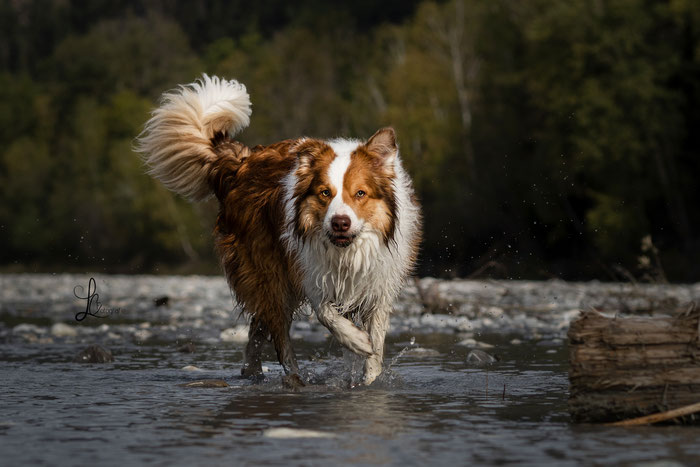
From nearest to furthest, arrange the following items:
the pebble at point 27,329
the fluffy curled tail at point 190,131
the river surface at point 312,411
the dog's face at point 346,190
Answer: the river surface at point 312,411
the dog's face at point 346,190
the fluffy curled tail at point 190,131
the pebble at point 27,329

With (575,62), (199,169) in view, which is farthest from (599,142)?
(199,169)

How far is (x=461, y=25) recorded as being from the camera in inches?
1527

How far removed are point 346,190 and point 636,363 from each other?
221 cm

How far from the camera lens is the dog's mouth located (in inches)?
242

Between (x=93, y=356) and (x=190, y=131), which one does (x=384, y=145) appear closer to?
(x=190, y=131)

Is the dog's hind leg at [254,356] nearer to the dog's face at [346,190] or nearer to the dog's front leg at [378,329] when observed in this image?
the dog's front leg at [378,329]

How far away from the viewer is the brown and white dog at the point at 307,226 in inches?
248

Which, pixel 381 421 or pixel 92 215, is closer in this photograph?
pixel 381 421

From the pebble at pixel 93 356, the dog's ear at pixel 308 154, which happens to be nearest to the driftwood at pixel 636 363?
the dog's ear at pixel 308 154

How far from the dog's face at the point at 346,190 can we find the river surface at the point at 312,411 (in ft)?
3.46

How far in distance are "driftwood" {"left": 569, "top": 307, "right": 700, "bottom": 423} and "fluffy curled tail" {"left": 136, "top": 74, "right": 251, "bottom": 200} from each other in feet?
13.8

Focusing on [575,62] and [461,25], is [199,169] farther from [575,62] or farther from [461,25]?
[461,25]

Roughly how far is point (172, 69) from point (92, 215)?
11.2m

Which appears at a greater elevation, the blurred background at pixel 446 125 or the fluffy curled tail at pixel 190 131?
the blurred background at pixel 446 125
